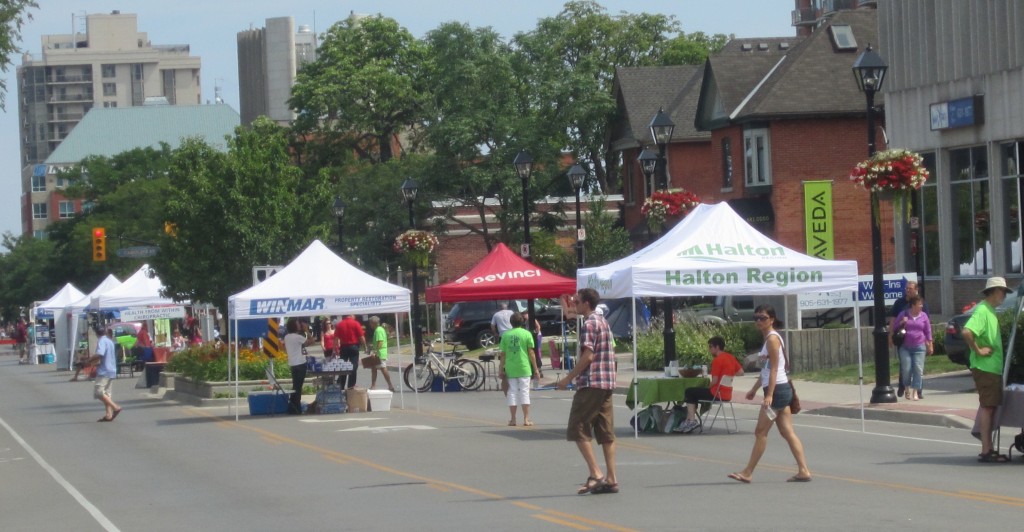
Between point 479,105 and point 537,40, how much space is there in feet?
21.8

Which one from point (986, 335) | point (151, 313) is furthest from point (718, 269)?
point (151, 313)

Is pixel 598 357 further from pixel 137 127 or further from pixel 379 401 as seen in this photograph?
pixel 137 127

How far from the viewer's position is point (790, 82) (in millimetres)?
46906

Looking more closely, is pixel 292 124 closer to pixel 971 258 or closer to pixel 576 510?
pixel 971 258

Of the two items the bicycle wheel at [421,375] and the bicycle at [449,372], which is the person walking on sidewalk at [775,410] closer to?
the bicycle wheel at [421,375]

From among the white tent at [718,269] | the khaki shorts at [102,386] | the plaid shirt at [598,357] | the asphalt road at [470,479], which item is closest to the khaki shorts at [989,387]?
the asphalt road at [470,479]

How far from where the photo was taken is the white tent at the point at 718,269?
19.3 meters

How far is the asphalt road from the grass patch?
14.5 feet

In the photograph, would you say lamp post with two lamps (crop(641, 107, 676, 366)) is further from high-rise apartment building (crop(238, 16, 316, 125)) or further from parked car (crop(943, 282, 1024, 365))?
high-rise apartment building (crop(238, 16, 316, 125))

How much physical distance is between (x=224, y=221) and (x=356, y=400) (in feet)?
37.3

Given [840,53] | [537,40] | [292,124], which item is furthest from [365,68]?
[840,53]

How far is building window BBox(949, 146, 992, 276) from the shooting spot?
35750mm

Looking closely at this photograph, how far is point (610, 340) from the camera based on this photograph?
13180 millimetres

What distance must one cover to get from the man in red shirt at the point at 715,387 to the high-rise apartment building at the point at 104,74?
178888 mm
